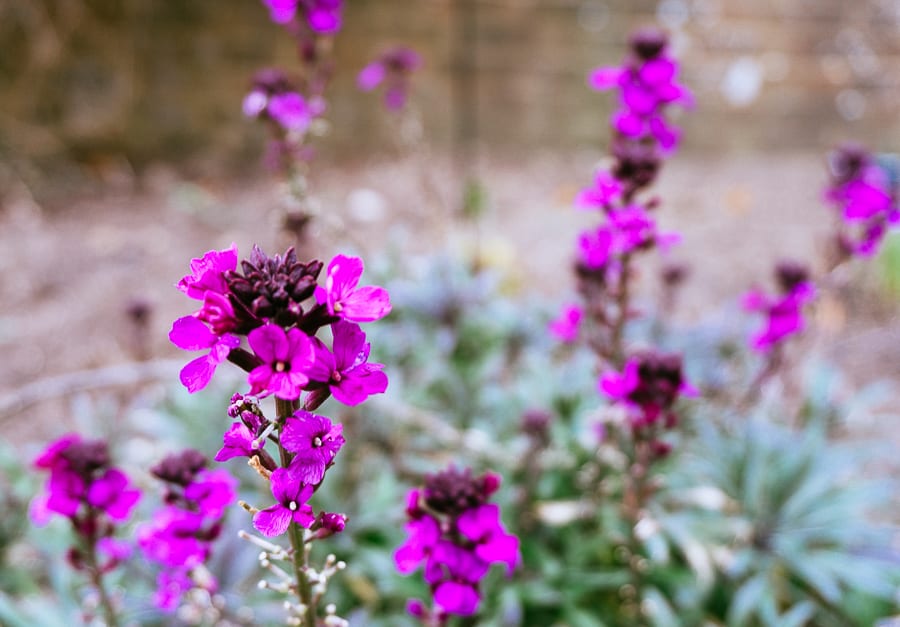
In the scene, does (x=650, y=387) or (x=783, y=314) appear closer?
(x=650, y=387)

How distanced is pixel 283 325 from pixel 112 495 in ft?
2.43

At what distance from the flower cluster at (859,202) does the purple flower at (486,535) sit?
5.03ft

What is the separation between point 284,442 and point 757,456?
1.95 meters

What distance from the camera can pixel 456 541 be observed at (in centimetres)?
129

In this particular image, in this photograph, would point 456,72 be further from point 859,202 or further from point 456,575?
point 456,575

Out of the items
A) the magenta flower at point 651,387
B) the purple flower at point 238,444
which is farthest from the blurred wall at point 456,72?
the purple flower at point 238,444

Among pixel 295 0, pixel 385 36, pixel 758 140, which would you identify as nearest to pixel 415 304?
pixel 295 0

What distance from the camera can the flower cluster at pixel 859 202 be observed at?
216 cm

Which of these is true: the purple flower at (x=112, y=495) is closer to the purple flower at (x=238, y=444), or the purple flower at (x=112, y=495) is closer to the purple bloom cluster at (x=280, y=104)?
the purple flower at (x=238, y=444)

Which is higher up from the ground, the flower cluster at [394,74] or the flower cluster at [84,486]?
the flower cluster at [394,74]

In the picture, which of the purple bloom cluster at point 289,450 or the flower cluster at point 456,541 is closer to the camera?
the purple bloom cluster at point 289,450

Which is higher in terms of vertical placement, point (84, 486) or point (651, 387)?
point (651, 387)

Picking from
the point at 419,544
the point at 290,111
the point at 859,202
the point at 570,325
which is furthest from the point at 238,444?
the point at 859,202

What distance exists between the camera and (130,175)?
19.0 ft
